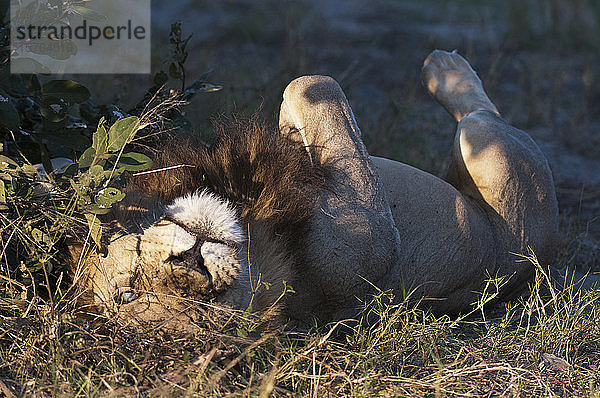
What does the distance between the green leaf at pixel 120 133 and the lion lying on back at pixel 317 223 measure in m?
0.20

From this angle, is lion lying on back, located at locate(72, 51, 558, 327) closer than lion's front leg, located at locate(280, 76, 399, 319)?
Yes

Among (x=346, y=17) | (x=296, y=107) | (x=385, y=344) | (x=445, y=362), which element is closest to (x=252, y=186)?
(x=296, y=107)

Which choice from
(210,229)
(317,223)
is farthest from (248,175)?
(210,229)

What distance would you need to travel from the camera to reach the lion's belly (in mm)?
2754

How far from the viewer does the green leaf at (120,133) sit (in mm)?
2285

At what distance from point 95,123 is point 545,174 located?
1.90 meters

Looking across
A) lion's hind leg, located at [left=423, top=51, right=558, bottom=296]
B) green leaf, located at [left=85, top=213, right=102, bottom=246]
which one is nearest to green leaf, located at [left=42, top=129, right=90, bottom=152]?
green leaf, located at [left=85, top=213, right=102, bottom=246]

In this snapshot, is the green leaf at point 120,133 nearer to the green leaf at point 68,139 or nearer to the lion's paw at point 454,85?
the green leaf at point 68,139

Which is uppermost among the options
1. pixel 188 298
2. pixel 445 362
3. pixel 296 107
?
pixel 296 107

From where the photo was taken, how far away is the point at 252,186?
8.11 feet

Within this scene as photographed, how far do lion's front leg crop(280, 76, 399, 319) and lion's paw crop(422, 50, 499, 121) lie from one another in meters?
0.96

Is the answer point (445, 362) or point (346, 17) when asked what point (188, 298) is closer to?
point (445, 362)

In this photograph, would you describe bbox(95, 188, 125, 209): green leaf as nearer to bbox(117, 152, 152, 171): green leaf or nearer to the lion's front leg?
bbox(117, 152, 152, 171): green leaf

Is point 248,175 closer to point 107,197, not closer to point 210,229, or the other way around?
point 210,229
